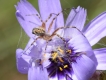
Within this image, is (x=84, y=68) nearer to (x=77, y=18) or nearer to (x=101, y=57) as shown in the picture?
(x=101, y=57)

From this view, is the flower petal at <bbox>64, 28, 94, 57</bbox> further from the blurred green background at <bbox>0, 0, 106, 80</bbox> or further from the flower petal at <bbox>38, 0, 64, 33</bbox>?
the blurred green background at <bbox>0, 0, 106, 80</bbox>

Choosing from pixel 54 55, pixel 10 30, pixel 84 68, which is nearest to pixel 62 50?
pixel 54 55

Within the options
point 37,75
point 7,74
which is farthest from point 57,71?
point 7,74

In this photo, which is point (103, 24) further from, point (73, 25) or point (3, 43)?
point (3, 43)

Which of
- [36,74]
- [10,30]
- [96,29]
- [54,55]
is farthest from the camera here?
[10,30]

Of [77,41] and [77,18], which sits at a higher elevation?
[77,18]

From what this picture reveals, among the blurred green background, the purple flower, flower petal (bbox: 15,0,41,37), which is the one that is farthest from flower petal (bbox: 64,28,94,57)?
the blurred green background
